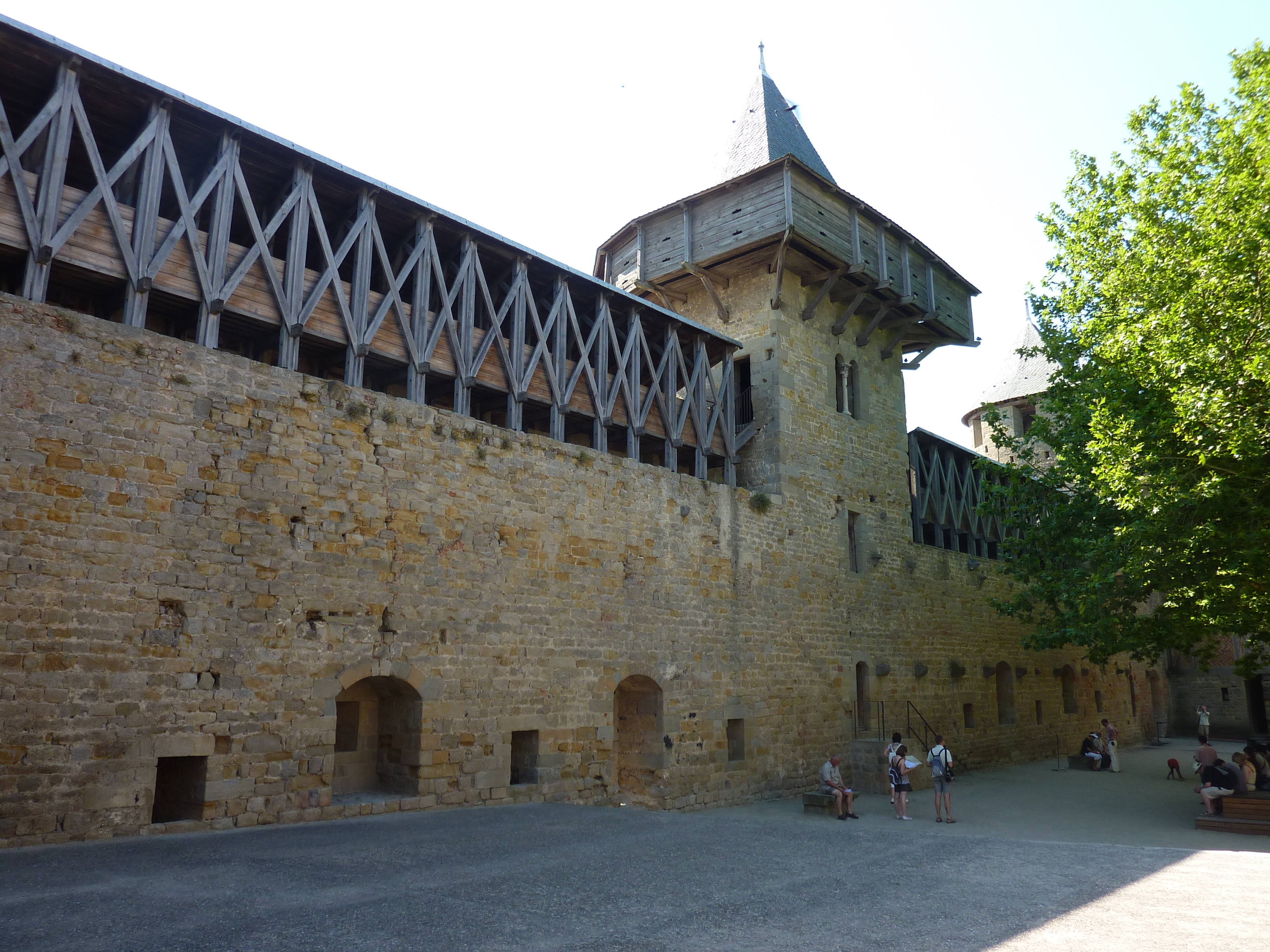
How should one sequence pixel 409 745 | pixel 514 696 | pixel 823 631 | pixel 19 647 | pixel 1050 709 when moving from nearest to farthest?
pixel 19 647 < pixel 409 745 < pixel 514 696 < pixel 823 631 < pixel 1050 709

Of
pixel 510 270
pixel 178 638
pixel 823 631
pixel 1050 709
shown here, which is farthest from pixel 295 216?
pixel 1050 709

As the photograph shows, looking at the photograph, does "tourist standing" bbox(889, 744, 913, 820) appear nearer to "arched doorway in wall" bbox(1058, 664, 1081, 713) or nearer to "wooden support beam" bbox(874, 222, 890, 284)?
"wooden support beam" bbox(874, 222, 890, 284)

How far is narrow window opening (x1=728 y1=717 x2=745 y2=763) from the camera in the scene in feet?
43.1

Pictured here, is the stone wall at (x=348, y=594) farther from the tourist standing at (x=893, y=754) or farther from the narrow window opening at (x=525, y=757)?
the tourist standing at (x=893, y=754)

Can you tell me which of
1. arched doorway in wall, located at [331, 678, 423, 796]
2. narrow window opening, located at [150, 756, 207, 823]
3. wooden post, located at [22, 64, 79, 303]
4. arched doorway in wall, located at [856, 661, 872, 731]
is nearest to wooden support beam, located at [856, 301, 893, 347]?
arched doorway in wall, located at [856, 661, 872, 731]

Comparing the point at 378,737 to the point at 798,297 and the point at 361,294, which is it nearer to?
the point at 361,294

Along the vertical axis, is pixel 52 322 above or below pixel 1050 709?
above

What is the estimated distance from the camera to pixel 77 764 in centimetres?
672

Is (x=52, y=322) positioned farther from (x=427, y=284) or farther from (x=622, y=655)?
(x=622, y=655)

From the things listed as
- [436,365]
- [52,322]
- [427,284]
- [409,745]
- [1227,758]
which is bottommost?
[1227,758]

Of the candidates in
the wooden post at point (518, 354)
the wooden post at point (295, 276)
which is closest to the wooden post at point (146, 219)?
the wooden post at point (295, 276)

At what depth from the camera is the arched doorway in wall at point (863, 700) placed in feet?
51.7

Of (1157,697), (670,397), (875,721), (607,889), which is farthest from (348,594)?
(1157,697)

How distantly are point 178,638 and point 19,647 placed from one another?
3.83 feet
